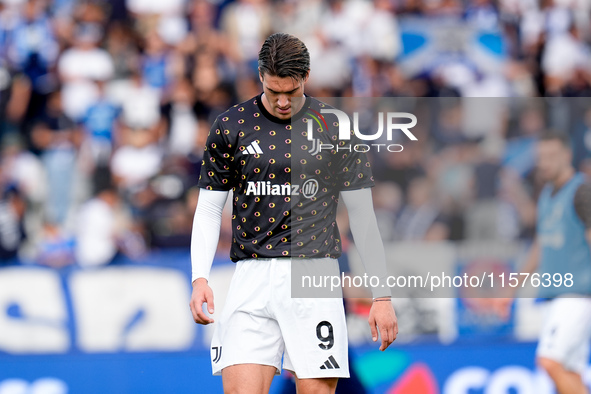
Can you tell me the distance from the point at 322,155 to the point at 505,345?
135 inches

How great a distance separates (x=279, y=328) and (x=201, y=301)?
1.35 ft

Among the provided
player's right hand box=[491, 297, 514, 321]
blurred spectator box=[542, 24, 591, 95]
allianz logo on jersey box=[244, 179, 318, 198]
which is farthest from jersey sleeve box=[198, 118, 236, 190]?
blurred spectator box=[542, 24, 591, 95]

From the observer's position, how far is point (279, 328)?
13.0 feet

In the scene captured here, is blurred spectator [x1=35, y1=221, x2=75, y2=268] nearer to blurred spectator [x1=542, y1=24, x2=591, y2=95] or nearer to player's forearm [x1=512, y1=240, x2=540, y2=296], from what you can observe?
player's forearm [x1=512, y1=240, x2=540, y2=296]

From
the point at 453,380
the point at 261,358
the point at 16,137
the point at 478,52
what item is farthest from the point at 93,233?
the point at 478,52

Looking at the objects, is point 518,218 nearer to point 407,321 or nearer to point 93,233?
point 407,321

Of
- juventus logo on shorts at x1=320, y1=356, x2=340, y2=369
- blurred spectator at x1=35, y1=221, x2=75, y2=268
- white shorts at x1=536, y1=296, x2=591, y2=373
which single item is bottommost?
juventus logo on shorts at x1=320, y1=356, x2=340, y2=369

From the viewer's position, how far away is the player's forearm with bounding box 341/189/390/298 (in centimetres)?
401

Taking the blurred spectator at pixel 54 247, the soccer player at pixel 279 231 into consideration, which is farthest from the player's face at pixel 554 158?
the blurred spectator at pixel 54 247

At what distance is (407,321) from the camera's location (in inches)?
263

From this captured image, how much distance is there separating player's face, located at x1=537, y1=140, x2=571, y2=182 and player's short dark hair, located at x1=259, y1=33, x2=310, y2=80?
321 centimetres

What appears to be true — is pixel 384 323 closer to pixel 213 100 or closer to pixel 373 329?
pixel 373 329

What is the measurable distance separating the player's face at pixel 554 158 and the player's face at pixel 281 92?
3136mm

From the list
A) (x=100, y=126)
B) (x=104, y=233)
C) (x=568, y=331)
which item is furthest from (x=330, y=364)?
(x=100, y=126)
